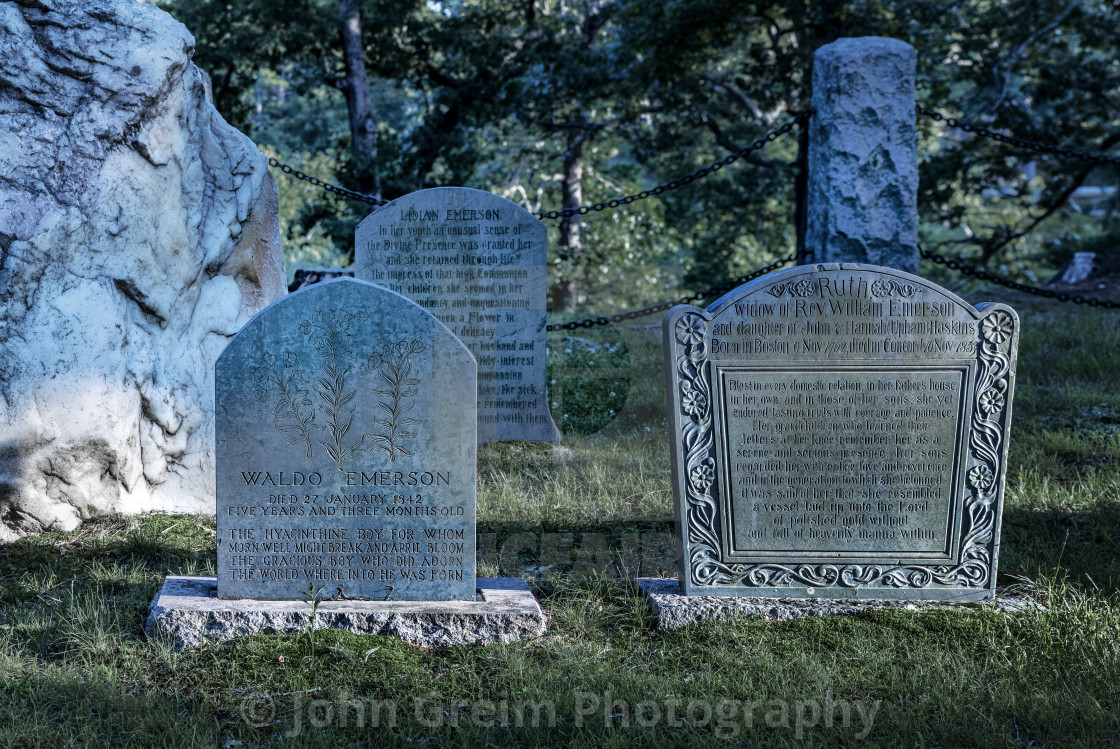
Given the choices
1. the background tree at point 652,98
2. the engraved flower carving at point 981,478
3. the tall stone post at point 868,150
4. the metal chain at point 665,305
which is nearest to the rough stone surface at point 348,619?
the engraved flower carving at point 981,478

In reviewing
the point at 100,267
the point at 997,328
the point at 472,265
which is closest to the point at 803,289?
the point at 997,328

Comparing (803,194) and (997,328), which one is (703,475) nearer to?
(997,328)

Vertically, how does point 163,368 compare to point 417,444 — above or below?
above

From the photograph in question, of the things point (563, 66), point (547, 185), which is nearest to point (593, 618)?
point (563, 66)

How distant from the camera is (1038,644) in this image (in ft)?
11.1

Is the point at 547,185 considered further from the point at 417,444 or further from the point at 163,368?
the point at 417,444

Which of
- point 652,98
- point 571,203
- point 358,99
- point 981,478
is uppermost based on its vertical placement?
point 652,98

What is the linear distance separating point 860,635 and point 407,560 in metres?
1.71

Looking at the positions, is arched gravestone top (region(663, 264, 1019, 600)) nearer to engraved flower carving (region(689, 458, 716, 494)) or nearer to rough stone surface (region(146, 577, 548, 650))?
engraved flower carving (region(689, 458, 716, 494))

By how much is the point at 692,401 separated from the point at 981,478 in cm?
123

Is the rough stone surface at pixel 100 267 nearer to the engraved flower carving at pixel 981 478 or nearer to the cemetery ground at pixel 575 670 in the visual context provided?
the cemetery ground at pixel 575 670

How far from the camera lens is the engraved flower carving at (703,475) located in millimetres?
3738

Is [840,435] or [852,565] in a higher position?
[840,435]

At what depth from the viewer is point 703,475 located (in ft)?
12.3
